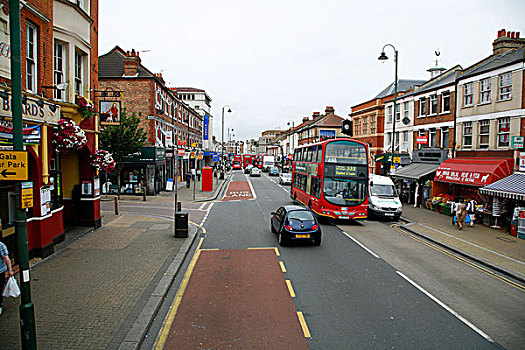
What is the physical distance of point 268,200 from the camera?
100 ft

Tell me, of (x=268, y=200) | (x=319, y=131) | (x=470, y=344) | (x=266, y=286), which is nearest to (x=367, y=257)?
(x=266, y=286)

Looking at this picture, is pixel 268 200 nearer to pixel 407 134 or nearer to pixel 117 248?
pixel 407 134

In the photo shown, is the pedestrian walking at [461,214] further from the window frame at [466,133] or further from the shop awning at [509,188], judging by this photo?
the window frame at [466,133]

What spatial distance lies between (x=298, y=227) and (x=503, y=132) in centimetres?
1451

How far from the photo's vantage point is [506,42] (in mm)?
23594

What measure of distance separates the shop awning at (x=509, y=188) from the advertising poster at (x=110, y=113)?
17955mm

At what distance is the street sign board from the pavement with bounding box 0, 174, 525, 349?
111 inches

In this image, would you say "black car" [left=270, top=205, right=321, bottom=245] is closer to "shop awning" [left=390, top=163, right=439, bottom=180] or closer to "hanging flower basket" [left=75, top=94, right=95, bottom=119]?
"hanging flower basket" [left=75, top=94, right=95, bottom=119]

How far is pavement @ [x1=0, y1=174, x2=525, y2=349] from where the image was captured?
6.71 meters

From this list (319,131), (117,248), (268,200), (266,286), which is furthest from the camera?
(319,131)

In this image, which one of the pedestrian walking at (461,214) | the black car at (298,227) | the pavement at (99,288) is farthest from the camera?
the pedestrian walking at (461,214)

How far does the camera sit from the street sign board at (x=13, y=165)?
573 centimetres

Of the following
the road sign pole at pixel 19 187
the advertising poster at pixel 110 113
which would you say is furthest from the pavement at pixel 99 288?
the advertising poster at pixel 110 113

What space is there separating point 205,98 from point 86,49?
69.3 meters
